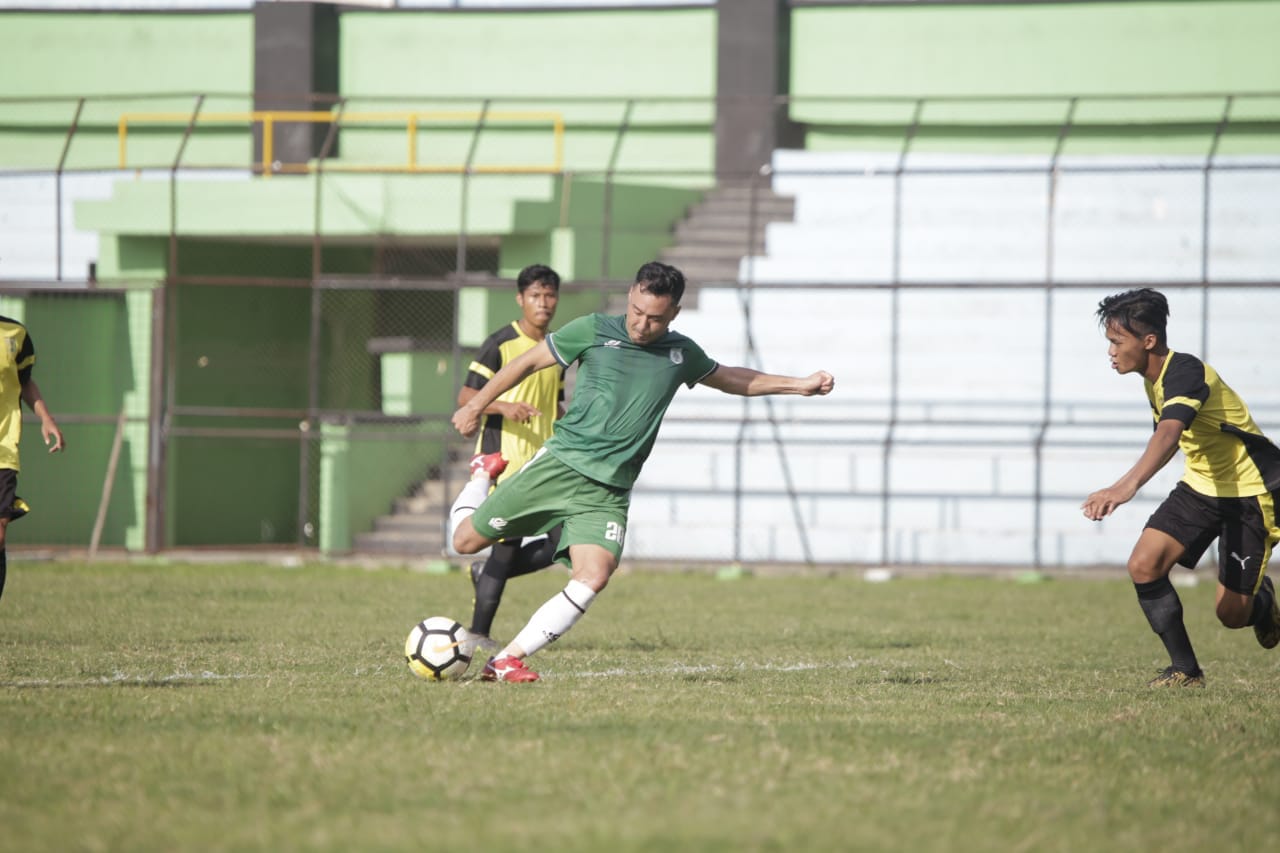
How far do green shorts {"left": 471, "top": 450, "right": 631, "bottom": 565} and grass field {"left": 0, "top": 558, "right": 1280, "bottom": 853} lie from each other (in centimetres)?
67

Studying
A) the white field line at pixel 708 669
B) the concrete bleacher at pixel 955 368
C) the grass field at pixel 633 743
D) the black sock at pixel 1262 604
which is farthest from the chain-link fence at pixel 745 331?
the black sock at pixel 1262 604

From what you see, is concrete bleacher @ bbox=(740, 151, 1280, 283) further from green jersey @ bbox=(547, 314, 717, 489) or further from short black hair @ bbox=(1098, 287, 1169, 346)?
green jersey @ bbox=(547, 314, 717, 489)

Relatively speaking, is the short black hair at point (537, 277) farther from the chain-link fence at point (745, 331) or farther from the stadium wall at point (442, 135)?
the stadium wall at point (442, 135)

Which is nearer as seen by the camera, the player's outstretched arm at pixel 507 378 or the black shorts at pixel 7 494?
the player's outstretched arm at pixel 507 378

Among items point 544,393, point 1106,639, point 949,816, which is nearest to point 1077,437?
point 1106,639

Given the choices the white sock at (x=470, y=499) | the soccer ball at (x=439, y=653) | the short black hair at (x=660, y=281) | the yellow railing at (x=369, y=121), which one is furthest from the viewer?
the yellow railing at (x=369, y=121)

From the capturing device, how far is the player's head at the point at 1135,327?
23.8 feet

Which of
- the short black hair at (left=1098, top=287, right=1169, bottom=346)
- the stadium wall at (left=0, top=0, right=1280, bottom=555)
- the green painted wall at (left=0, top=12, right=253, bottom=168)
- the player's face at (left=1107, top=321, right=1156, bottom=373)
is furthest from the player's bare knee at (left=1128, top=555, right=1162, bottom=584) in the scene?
the green painted wall at (left=0, top=12, right=253, bottom=168)

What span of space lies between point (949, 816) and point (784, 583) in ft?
37.4

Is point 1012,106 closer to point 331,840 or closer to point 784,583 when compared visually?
point 784,583

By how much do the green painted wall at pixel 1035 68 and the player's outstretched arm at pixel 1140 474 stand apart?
54.2ft

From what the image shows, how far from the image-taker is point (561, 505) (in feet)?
23.6

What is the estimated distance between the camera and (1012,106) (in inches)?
912

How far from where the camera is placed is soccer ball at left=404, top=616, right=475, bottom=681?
706cm
